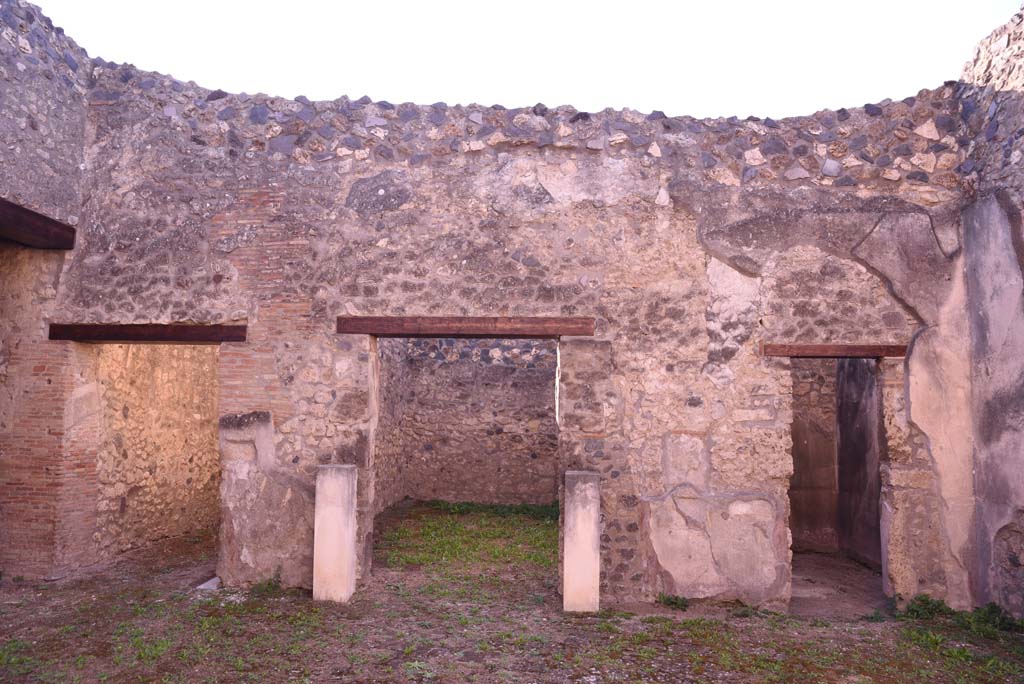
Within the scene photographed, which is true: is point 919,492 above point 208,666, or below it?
above

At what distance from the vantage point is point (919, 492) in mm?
6117

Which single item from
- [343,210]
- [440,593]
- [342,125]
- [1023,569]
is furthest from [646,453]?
[342,125]

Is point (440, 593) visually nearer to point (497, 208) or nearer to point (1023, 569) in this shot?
point (497, 208)

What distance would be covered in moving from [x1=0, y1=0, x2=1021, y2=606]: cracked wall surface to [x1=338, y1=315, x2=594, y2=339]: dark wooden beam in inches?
3.5

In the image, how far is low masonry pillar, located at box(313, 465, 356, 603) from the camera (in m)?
6.12

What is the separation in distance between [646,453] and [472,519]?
4.76 metres

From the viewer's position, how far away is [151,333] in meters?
6.68

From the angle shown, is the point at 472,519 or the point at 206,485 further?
the point at 472,519

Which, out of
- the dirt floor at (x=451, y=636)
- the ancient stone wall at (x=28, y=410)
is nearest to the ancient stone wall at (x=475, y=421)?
the dirt floor at (x=451, y=636)

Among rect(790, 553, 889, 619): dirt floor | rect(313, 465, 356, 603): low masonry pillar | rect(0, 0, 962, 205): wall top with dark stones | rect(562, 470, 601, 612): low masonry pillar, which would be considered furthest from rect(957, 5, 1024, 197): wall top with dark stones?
rect(313, 465, 356, 603): low masonry pillar

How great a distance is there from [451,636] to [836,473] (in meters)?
6.10

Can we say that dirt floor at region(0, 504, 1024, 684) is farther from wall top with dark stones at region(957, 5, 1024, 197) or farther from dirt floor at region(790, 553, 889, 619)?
wall top with dark stones at region(957, 5, 1024, 197)

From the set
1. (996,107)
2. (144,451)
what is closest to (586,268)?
(996,107)

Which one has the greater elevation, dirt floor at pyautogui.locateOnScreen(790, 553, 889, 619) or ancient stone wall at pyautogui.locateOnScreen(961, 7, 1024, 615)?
ancient stone wall at pyautogui.locateOnScreen(961, 7, 1024, 615)
